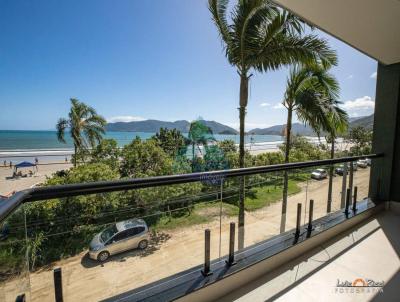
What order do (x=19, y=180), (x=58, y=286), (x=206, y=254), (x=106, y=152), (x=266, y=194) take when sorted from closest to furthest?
1. (x=58, y=286)
2. (x=206, y=254)
3. (x=266, y=194)
4. (x=106, y=152)
5. (x=19, y=180)

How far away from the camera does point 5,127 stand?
75625mm

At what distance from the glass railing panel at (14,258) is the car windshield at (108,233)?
0.36 metres

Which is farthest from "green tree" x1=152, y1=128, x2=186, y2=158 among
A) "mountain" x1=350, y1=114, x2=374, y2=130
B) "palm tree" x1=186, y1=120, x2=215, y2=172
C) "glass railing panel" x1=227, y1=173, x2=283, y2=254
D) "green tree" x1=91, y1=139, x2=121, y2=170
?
"glass railing panel" x1=227, y1=173, x2=283, y2=254

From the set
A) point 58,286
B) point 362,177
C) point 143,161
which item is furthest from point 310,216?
point 143,161

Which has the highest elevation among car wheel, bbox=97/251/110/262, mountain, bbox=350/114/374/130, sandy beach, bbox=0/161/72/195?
mountain, bbox=350/114/374/130

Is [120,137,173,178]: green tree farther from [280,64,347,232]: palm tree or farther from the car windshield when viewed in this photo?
the car windshield

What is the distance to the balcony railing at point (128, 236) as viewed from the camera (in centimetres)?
95

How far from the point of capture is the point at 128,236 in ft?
4.62

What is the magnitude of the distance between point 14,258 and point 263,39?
538 centimetres

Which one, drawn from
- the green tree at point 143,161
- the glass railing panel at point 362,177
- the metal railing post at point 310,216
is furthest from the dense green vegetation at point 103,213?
the green tree at point 143,161

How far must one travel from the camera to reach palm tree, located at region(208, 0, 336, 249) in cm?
468

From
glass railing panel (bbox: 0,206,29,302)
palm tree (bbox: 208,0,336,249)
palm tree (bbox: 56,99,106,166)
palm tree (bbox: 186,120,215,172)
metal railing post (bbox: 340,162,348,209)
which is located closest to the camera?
glass railing panel (bbox: 0,206,29,302)

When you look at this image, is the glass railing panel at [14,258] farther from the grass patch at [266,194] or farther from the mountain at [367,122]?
the mountain at [367,122]

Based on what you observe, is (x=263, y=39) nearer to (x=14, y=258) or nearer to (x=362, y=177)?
(x=362, y=177)
